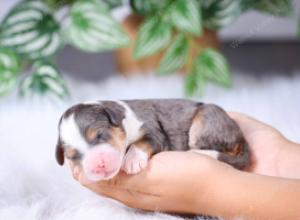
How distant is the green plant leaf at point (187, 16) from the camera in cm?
203

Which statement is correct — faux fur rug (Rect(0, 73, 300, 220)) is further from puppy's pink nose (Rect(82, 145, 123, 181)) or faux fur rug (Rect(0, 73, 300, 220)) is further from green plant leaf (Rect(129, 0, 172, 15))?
green plant leaf (Rect(129, 0, 172, 15))

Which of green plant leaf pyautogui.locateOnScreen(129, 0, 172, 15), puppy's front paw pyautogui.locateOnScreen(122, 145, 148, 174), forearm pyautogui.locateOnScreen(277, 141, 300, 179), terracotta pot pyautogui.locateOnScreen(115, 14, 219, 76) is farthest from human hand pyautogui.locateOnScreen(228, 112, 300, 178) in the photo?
terracotta pot pyautogui.locateOnScreen(115, 14, 219, 76)

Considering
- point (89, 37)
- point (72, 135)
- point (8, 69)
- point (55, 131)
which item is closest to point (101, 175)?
point (72, 135)

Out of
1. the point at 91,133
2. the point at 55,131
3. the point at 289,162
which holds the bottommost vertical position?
the point at 55,131

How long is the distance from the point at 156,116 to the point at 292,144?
359mm

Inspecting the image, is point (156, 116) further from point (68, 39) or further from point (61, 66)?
point (61, 66)

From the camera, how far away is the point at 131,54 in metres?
2.54

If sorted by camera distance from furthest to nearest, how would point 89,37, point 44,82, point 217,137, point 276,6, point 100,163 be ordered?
point 276,6
point 44,82
point 89,37
point 217,137
point 100,163

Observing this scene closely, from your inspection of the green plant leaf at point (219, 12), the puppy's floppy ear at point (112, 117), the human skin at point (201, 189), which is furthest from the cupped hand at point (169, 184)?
the green plant leaf at point (219, 12)

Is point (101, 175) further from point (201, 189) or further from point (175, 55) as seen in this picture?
point (175, 55)

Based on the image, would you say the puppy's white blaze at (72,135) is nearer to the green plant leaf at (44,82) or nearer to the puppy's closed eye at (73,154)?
the puppy's closed eye at (73,154)

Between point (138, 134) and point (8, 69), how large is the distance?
103 cm

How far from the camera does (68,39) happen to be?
2.15 metres

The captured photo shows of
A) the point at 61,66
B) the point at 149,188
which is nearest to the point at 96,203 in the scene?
the point at 149,188
